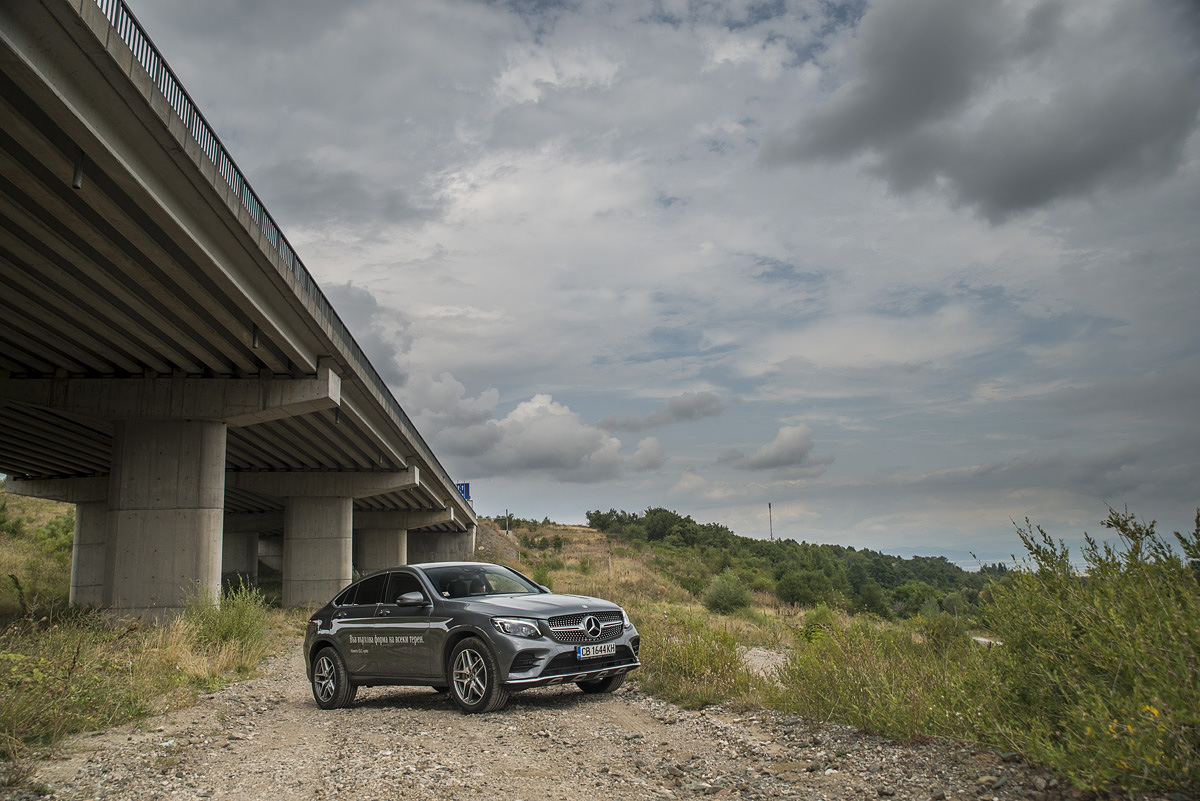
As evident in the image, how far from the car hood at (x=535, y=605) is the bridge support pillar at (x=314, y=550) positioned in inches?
1142

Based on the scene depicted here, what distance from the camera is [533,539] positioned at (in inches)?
3287

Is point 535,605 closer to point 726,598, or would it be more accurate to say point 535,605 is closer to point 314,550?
point 726,598

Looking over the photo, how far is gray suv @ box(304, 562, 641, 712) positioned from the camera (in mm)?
8930

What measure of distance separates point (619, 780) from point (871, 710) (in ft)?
7.09

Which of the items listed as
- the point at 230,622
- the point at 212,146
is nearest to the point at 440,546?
the point at 230,622

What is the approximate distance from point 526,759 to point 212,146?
466 inches

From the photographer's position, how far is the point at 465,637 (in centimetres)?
934

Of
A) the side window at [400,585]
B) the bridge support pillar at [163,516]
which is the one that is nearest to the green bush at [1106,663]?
the side window at [400,585]

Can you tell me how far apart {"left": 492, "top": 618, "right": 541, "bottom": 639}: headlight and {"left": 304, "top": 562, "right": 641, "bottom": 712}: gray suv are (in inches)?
0.4

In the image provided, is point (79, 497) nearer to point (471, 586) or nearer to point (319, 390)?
point (319, 390)

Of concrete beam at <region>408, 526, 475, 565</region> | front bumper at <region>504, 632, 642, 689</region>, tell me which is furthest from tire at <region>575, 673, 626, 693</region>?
concrete beam at <region>408, 526, 475, 565</region>

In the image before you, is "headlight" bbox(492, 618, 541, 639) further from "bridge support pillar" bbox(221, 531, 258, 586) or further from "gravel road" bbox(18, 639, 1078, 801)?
"bridge support pillar" bbox(221, 531, 258, 586)

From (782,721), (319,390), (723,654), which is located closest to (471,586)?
(723,654)

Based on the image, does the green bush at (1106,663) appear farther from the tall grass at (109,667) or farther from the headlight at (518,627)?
the tall grass at (109,667)
